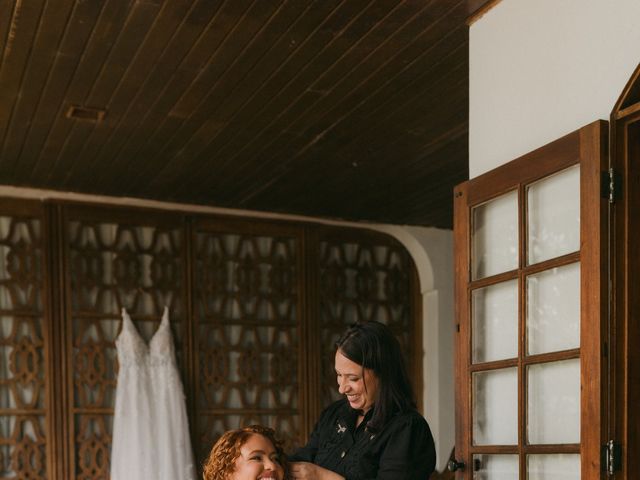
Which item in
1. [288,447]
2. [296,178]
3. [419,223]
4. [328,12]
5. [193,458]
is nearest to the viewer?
[328,12]

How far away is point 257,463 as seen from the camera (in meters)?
2.96

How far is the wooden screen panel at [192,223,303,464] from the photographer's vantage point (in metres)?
6.86

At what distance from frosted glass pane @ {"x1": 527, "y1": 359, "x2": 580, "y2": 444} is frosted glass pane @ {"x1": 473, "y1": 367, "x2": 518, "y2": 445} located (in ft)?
0.37

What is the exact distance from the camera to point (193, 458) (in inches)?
260

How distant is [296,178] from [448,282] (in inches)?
79.8

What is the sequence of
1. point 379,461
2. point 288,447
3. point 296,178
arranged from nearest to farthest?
point 379,461 < point 296,178 < point 288,447

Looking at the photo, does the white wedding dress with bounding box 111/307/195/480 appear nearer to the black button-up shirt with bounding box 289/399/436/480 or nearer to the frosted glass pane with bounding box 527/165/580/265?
the black button-up shirt with bounding box 289/399/436/480

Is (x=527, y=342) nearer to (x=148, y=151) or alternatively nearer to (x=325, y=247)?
(x=148, y=151)

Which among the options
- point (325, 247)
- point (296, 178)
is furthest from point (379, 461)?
point (325, 247)

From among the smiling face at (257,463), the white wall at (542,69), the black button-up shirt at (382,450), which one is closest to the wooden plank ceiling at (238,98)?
the white wall at (542,69)

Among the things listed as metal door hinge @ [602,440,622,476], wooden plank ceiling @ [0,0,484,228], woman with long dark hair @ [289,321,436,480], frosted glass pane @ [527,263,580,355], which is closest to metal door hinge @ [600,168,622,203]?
frosted glass pane @ [527,263,580,355]

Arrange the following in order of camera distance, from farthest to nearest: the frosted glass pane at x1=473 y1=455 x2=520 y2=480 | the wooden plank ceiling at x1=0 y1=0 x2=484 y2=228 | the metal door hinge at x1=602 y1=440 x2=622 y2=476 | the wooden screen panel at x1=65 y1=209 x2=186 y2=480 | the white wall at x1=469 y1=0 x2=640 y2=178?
1. the wooden screen panel at x1=65 y1=209 x2=186 y2=480
2. the wooden plank ceiling at x1=0 y1=0 x2=484 y2=228
3. the frosted glass pane at x1=473 y1=455 x2=520 y2=480
4. the white wall at x1=469 y1=0 x2=640 y2=178
5. the metal door hinge at x1=602 y1=440 x2=622 y2=476

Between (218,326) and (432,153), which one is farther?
(218,326)

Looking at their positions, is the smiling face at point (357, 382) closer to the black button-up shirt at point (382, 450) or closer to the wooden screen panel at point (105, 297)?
the black button-up shirt at point (382, 450)
